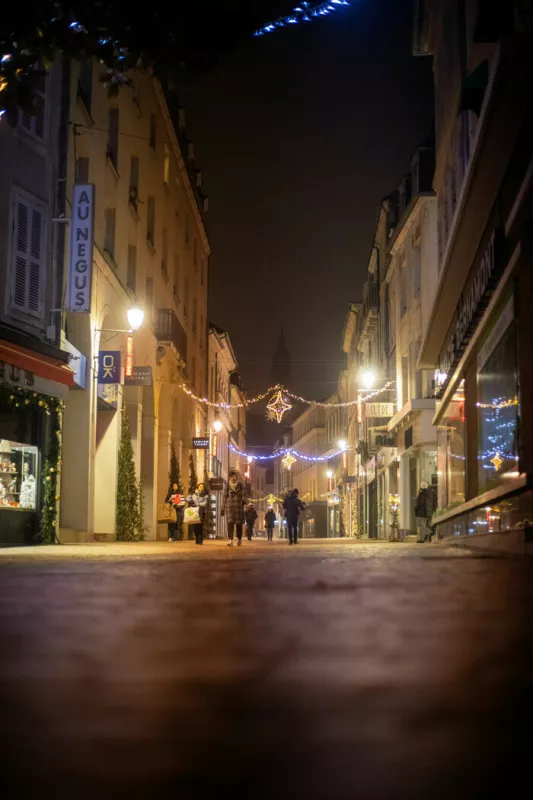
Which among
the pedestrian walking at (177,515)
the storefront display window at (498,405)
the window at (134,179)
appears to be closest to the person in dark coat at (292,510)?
the pedestrian walking at (177,515)

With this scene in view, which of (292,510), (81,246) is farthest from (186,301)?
(81,246)

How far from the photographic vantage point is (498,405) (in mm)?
14359

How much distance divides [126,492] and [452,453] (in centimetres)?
856

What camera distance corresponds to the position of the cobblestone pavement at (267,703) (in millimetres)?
1105

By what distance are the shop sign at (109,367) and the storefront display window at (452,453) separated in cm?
756

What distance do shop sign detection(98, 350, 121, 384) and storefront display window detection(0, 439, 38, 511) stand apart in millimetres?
3093

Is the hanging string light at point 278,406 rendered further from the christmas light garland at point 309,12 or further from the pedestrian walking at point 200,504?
the christmas light garland at point 309,12

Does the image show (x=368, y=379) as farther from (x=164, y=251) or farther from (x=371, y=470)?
(x=164, y=251)

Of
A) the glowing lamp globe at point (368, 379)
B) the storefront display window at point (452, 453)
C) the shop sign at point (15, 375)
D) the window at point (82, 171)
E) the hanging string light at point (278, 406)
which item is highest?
the window at point (82, 171)

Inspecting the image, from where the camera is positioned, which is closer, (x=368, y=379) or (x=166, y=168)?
(x=166, y=168)

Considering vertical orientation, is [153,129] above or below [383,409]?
above

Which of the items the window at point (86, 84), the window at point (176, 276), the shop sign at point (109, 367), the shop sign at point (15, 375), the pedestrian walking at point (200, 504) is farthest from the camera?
the window at point (176, 276)

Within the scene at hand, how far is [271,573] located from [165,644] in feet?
15.2

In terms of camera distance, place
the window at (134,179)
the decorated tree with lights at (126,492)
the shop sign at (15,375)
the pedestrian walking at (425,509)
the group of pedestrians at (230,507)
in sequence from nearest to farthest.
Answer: the shop sign at (15,375) < the group of pedestrians at (230,507) < the decorated tree with lights at (126,492) < the pedestrian walking at (425,509) < the window at (134,179)
